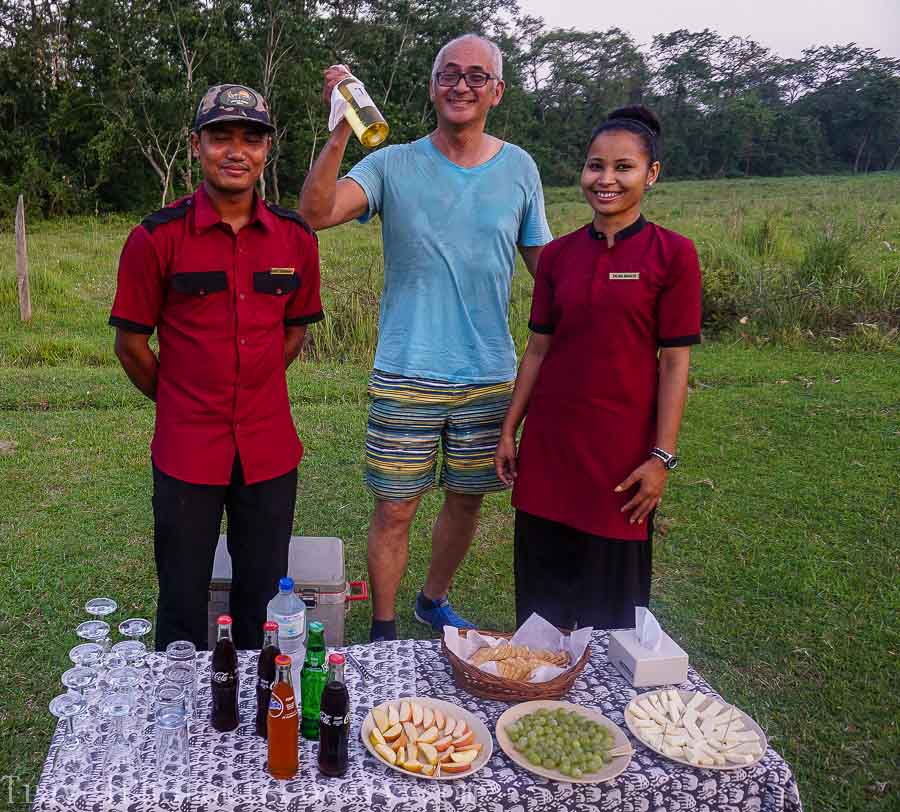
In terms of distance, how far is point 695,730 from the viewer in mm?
2312

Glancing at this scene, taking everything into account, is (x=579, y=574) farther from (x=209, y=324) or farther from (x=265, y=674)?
(x=209, y=324)

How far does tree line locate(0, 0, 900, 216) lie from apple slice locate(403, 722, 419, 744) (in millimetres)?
23563

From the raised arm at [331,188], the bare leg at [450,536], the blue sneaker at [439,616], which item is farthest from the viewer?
the blue sneaker at [439,616]

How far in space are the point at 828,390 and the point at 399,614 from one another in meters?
5.13

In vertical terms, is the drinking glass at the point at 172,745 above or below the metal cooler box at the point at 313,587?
above

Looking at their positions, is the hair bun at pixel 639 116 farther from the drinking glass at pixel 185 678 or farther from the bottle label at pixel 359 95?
the drinking glass at pixel 185 678

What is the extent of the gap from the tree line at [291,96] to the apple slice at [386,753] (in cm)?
2363

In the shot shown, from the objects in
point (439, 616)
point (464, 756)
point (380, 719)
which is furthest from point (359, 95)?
point (439, 616)

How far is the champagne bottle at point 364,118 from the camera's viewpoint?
2867 millimetres

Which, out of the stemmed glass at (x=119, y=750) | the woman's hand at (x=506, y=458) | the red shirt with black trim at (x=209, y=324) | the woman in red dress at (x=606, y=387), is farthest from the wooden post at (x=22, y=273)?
the stemmed glass at (x=119, y=750)

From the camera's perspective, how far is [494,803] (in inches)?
82.3

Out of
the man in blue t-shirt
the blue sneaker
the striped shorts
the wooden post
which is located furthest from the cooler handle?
the wooden post

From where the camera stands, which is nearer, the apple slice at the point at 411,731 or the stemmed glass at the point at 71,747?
the stemmed glass at the point at 71,747

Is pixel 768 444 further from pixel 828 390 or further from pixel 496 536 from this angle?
pixel 496 536
